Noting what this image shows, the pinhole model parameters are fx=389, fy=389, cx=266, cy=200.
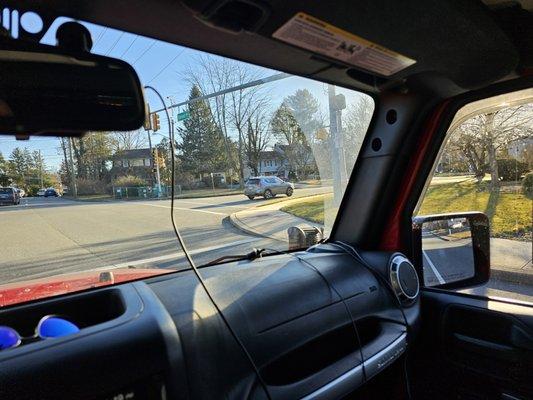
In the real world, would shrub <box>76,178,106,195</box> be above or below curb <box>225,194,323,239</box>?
above

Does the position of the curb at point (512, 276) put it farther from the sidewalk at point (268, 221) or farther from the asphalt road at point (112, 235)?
the asphalt road at point (112, 235)

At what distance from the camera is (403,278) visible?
2.46 metres

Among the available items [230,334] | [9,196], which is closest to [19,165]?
[9,196]

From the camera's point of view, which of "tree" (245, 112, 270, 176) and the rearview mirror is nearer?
the rearview mirror

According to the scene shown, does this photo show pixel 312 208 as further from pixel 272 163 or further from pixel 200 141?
Answer: pixel 200 141

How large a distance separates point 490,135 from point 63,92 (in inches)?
93.4

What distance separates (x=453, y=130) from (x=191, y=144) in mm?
1710

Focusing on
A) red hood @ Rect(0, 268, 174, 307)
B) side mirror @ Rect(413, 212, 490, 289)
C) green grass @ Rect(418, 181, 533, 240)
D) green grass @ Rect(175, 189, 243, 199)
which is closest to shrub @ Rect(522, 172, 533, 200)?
green grass @ Rect(418, 181, 533, 240)

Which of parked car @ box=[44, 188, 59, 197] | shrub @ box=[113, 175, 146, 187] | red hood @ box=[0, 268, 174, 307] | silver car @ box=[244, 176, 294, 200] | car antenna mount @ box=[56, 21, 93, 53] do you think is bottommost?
red hood @ box=[0, 268, 174, 307]

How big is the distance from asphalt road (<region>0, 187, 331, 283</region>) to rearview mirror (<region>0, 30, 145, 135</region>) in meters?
0.85

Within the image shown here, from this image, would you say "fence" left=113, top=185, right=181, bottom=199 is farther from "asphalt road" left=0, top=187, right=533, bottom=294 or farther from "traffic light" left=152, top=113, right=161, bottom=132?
"traffic light" left=152, top=113, right=161, bottom=132

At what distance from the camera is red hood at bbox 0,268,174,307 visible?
175 cm

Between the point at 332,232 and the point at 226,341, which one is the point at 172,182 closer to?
the point at 226,341

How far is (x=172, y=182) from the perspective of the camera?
2023mm
